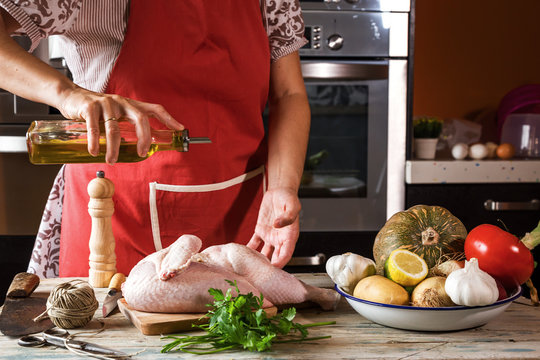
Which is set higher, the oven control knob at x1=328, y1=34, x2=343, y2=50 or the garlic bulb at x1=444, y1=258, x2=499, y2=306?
the oven control knob at x1=328, y1=34, x2=343, y2=50

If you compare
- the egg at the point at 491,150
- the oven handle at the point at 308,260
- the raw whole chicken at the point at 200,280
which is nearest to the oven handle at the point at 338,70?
the egg at the point at 491,150

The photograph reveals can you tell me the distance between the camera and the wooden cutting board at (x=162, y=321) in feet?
2.95

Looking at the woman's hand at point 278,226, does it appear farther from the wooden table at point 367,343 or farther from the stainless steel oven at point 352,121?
the stainless steel oven at point 352,121

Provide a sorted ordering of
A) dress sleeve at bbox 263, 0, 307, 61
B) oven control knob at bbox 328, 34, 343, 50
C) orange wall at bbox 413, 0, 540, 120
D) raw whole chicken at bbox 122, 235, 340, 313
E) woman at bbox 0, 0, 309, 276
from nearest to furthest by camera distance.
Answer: raw whole chicken at bbox 122, 235, 340, 313
woman at bbox 0, 0, 309, 276
dress sleeve at bbox 263, 0, 307, 61
oven control knob at bbox 328, 34, 343, 50
orange wall at bbox 413, 0, 540, 120

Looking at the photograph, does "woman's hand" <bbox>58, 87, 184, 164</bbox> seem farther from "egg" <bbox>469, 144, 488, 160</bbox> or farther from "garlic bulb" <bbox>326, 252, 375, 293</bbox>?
"egg" <bbox>469, 144, 488, 160</bbox>

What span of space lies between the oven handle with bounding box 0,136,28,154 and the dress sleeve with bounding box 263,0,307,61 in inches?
42.6

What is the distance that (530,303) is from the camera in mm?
1049

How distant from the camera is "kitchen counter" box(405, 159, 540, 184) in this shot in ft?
7.27

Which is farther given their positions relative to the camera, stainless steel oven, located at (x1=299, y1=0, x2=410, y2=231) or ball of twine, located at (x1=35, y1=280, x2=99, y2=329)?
stainless steel oven, located at (x1=299, y1=0, x2=410, y2=231)

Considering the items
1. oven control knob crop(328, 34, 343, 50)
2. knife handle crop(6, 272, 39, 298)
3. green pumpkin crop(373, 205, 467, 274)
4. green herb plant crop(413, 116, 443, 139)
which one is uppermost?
oven control knob crop(328, 34, 343, 50)

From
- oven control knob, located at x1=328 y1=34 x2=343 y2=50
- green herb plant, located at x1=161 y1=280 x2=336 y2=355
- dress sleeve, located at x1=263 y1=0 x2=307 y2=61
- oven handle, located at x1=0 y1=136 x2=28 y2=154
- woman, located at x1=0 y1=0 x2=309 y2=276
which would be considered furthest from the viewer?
oven control knob, located at x1=328 y1=34 x2=343 y2=50

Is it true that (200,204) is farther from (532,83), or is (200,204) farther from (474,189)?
(532,83)

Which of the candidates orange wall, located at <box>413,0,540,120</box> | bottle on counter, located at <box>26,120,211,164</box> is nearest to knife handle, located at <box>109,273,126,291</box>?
bottle on counter, located at <box>26,120,211,164</box>

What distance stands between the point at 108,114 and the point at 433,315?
56 centimetres
